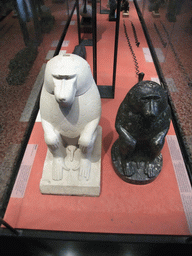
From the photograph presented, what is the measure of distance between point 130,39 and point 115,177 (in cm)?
248

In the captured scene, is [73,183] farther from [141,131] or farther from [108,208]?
[141,131]

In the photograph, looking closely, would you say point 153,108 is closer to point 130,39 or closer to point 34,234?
point 34,234

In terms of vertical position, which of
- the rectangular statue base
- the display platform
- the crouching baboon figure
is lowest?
the display platform

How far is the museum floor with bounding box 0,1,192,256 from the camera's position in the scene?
1.42 metres

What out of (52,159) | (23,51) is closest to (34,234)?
(52,159)

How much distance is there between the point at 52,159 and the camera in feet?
5.08

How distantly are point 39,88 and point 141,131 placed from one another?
69.8 inches

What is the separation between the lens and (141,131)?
4.12 ft

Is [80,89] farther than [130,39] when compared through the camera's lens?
No

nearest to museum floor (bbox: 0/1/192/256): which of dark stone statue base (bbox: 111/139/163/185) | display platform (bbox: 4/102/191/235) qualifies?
display platform (bbox: 4/102/191/235)

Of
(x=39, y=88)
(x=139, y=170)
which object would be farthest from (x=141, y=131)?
(x=39, y=88)

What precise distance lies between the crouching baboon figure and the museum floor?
0.52 m

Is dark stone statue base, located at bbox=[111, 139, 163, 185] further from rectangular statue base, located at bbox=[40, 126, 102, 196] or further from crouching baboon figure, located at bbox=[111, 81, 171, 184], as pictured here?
rectangular statue base, located at bbox=[40, 126, 102, 196]

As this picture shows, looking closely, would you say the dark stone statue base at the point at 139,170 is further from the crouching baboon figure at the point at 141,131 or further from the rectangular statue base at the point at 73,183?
the rectangular statue base at the point at 73,183
